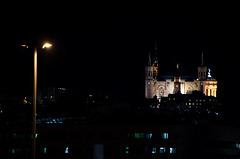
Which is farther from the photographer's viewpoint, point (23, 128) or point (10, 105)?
point (10, 105)

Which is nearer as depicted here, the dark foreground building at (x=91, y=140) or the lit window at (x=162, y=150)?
the dark foreground building at (x=91, y=140)

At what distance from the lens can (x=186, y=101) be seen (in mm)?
191125

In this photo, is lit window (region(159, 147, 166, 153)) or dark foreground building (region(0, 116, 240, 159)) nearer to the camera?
dark foreground building (region(0, 116, 240, 159))

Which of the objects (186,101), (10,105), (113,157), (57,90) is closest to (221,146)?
(113,157)

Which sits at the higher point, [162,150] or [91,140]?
[91,140]

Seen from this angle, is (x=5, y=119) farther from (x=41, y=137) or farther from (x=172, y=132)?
(x=172, y=132)

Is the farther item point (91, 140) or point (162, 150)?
point (162, 150)

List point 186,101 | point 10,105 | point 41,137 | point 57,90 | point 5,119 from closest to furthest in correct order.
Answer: point 41,137
point 5,119
point 10,105
point 57,90
point 186,101

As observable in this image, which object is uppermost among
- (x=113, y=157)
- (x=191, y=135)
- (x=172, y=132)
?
(x=191, y=135)

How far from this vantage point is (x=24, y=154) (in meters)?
48.6

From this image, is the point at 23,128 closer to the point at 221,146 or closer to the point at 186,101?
the point at 221,146

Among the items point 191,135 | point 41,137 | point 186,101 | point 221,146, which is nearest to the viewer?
point 191,135

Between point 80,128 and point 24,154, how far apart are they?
7.56m

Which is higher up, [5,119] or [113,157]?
[5,119]
